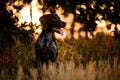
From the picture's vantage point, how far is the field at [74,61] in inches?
283

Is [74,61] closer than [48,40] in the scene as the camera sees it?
No

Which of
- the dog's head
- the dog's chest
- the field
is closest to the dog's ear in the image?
the dog's head

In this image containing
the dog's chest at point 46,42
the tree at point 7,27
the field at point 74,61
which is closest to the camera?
the field at point 74,61

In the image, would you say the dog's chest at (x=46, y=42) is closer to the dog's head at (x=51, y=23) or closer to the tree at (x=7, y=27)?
the dog's head at (x=51, y=23)

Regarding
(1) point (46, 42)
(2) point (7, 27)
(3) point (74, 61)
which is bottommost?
(3) point (74, 61)

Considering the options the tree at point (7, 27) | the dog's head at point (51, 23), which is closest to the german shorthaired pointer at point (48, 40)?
the dog's head at point (51, 23)

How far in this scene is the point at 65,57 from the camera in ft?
32.8

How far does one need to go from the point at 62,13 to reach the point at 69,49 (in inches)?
31.5

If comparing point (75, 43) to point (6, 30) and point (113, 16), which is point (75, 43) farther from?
point (6, 30)

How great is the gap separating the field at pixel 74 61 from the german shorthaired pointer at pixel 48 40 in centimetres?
21

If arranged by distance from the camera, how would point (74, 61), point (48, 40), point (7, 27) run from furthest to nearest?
point (74, 61) → point (48, 40) → point (7, 27)

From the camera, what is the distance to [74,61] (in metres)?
9.77

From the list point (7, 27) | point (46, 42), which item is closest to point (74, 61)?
point (46, 42)

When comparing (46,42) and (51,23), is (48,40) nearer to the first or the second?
(46,42)
